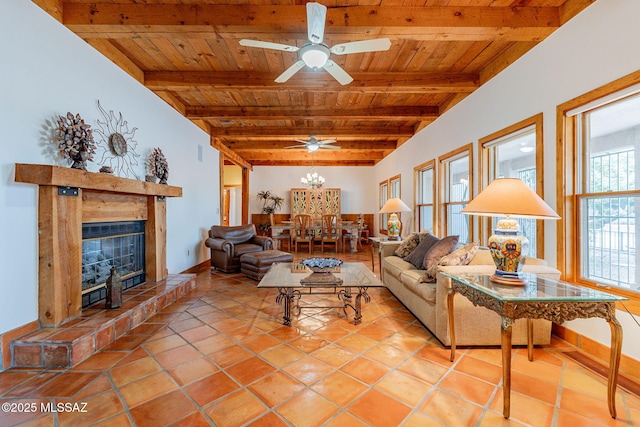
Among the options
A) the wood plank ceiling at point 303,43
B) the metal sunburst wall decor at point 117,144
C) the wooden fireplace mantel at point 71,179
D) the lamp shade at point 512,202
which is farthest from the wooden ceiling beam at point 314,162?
the lamp shade at point 512,202

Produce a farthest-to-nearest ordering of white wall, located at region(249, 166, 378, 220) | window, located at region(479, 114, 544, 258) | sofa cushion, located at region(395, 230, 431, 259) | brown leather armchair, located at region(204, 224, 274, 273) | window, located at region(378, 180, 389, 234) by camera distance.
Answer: white wall, located at region(249, 166, 378, 220) < window, located at region(378, 180, 389, 234) < brown leather armchair, located at region(204, 224, 274, 273) < sofa cushion, located at region(395, 230, 431, 259) < window, located at region(479, 114, 544, 258)

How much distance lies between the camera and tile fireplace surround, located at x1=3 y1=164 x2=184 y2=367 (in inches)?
75.4

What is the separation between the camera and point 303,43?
2713mm

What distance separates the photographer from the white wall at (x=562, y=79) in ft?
5.92

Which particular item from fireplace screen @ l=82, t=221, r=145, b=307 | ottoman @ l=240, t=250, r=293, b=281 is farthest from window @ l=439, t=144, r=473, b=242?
fireplace screen @ l=82, t=221, r=145, b=307

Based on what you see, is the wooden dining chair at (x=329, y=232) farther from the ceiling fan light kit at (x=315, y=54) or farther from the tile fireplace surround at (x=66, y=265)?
the ceiling fan light kit at (x=315, y=54)

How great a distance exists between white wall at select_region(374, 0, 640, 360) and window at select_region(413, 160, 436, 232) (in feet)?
4.92

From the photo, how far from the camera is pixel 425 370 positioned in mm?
1868

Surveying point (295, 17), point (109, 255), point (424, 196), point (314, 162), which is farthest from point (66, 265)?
point (314, 162)

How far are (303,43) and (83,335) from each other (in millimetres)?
3163

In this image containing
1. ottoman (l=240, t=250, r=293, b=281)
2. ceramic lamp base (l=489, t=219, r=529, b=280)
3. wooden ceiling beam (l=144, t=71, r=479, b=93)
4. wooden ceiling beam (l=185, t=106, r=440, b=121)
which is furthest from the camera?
wooden ceiling beam (l=185, t=106, r=440, b=121)

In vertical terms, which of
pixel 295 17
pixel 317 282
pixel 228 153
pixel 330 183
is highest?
pixel 295 17

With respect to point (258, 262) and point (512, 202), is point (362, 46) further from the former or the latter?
point (258, 262)

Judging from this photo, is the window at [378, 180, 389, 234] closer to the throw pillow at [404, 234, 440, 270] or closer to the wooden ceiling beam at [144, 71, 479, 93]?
the wooden ceiling beam at [144, 71, 479, 93]
